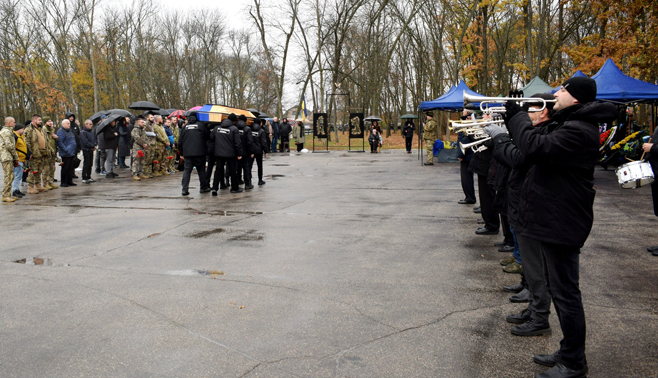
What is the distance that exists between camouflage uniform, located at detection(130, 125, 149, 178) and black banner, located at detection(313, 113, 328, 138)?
16.1 m

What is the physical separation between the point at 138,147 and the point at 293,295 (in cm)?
1253

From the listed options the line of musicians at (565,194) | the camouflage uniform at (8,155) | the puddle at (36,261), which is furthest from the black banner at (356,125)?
the line of musicians at (565,194)

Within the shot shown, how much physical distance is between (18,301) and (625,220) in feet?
Result: 28.6

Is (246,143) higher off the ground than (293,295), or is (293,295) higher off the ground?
(246,143)

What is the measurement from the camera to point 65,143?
14352mm

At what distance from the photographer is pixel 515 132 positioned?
364cm

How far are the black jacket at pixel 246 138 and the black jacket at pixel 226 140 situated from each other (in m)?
0.49

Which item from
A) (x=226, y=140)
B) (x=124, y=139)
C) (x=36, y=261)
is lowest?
(x=36, y=261)

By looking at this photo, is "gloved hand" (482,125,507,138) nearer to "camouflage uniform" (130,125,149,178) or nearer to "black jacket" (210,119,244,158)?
"black jacket" (210,119,244,158)

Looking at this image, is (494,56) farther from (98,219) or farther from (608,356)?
(608,356)

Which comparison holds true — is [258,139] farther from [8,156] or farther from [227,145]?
[8,156]

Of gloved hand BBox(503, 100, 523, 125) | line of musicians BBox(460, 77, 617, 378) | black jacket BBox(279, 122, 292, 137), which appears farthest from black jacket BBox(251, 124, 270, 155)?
black jacket BBox(279, 122, 292, 137)

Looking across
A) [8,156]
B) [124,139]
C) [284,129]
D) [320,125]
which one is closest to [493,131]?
[8,156]

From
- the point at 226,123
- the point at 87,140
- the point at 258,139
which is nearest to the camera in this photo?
the point at 226,123
